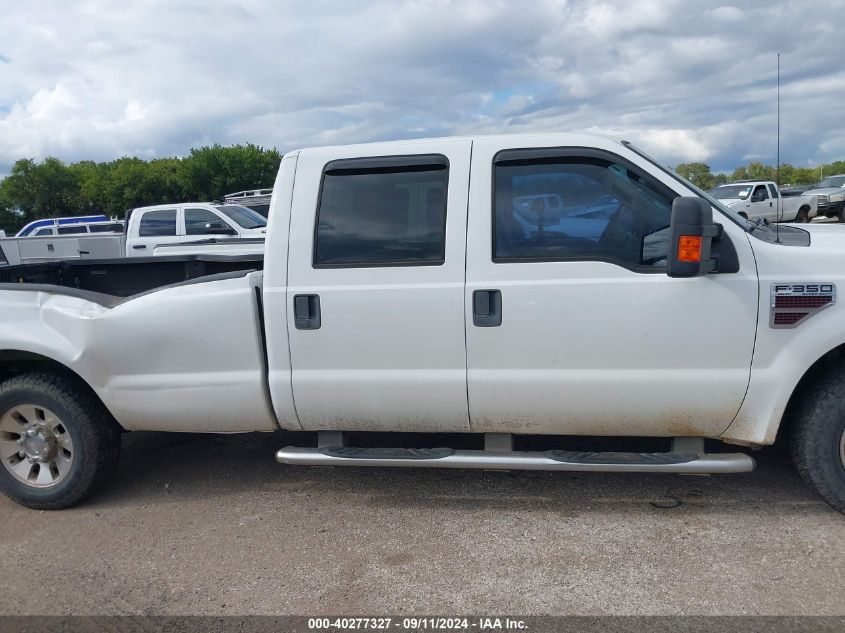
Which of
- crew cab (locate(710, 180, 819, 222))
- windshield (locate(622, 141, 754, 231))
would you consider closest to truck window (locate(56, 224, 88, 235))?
crew cab (locate(710, 180, 819, 222))

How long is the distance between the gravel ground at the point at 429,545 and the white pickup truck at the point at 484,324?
36 centimetres

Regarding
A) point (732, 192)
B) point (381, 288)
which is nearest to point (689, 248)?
point (381, 288)

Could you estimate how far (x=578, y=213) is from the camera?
3.58m

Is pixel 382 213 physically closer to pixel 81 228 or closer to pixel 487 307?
pixel 487 307

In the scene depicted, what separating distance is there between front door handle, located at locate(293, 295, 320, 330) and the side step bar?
0.73m

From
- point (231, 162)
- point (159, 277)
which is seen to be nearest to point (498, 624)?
point (159, 277)

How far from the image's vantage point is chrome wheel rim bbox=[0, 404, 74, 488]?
416cm

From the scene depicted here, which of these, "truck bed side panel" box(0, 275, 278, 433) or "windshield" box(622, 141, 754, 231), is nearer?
"windshield" box(622, 141, 754, 231)

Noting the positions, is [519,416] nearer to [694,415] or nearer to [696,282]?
[694,415]

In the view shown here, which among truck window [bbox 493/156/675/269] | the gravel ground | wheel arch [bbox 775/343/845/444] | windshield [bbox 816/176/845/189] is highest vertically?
windshield [bbox 816/176/845/189]

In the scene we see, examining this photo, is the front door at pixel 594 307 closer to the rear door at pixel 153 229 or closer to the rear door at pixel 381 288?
the rear door at pixel 381 288

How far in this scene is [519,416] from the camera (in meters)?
3.69

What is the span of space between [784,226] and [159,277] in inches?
166

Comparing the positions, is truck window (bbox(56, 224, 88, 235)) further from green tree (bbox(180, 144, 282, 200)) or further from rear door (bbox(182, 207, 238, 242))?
green tree (bbox(180, 144, 282, 200))
